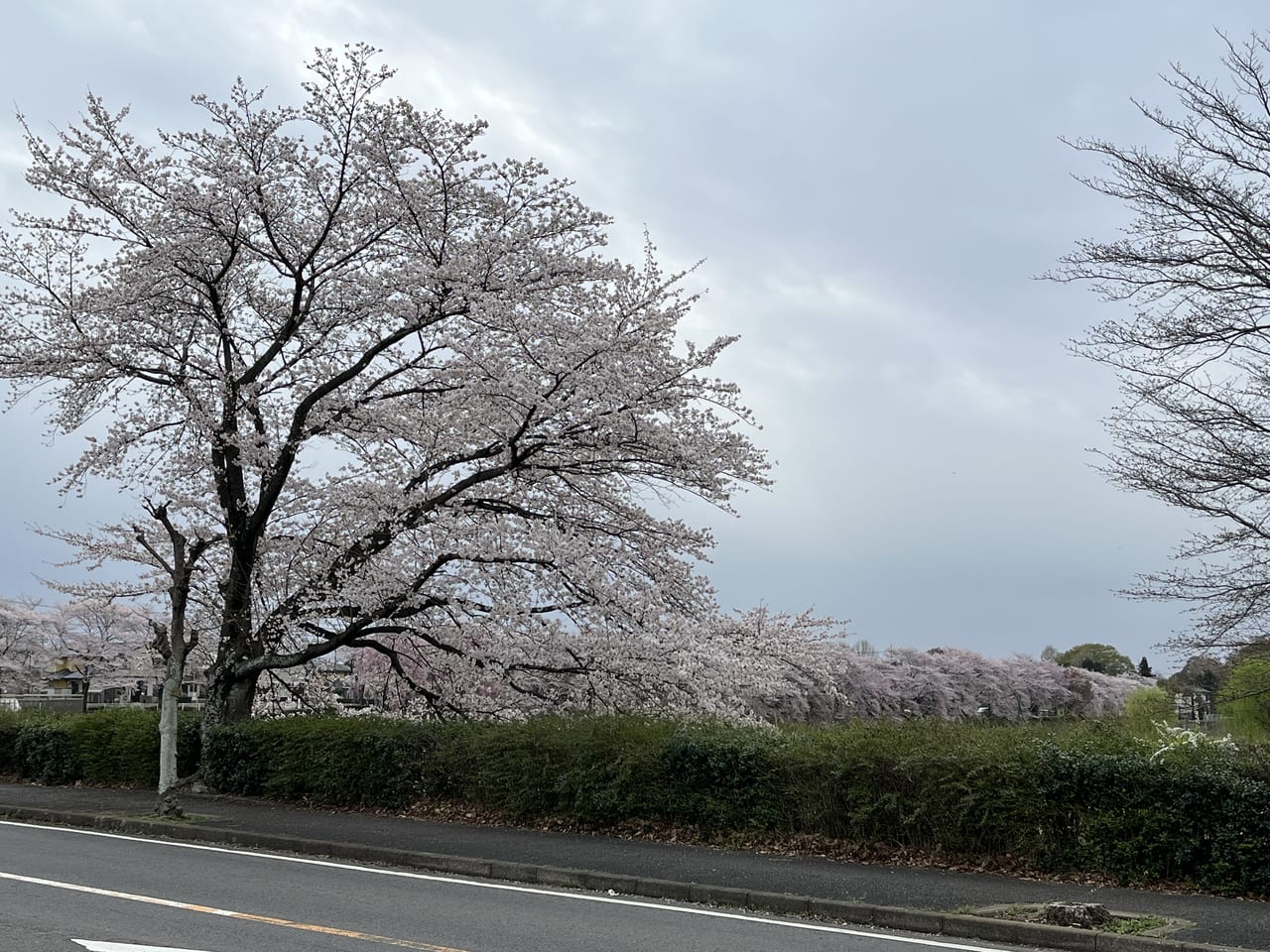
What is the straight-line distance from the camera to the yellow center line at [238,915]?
7395mm

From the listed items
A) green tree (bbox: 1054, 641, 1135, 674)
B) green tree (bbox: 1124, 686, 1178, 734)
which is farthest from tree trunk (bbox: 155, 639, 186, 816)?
green tree (bbox: 1054, 641, 1135, 674)

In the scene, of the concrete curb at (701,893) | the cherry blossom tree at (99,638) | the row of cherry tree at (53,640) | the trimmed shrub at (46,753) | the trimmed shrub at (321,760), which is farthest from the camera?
the row of cherry tree at (53,640)

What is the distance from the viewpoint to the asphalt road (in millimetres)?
7449

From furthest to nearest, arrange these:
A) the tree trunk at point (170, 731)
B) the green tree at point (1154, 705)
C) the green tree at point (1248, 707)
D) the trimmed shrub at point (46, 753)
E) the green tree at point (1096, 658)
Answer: the green tree at point (1096, 658), the green tree at point (1154, 705), the trimmed shrub at point (46, 753), the green tree at point (1248, 707), the tree trunk at point (170, 731)

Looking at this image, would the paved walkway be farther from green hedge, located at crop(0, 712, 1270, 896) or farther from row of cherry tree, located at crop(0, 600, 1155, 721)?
row of cherry tree, located at crop(0, 600, 1155, 721)

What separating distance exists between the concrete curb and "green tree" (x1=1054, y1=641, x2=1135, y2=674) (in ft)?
316

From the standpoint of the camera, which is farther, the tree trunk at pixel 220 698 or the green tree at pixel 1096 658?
the green tree at pixel 1096 658

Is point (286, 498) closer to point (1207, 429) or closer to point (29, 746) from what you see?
point (29, 746)

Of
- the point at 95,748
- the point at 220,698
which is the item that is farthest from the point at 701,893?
the point at 95,748

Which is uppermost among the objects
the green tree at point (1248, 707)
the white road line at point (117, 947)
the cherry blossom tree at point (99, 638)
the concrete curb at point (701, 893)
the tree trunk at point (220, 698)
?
the cherry blossom tree at point (99, 638)

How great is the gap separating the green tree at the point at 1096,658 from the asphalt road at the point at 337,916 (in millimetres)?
97971

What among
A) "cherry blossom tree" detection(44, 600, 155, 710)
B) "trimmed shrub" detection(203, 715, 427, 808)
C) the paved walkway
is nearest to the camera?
the paved walkway

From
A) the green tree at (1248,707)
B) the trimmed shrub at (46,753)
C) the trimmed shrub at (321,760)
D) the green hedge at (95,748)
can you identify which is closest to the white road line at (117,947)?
the trimmed shrub at (321,760)

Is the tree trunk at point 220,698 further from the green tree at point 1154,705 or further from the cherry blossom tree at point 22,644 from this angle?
the cherry blossom tree at point 22,644
